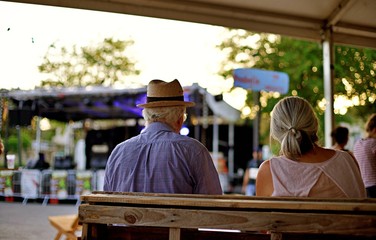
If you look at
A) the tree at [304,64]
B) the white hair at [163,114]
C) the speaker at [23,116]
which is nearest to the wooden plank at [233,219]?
the white hair at [163,114]

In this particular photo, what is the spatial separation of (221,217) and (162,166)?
0.79 meters

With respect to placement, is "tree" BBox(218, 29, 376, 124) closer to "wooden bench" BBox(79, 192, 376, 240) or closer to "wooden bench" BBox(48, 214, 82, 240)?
"wooden bench" BBox(48, 214, 82, 240)

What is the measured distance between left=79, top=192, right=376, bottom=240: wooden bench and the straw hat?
896 millimetres

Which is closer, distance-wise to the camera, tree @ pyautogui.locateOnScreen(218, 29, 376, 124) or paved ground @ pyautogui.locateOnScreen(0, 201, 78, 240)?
paved ground @ pyautogui.locateOnScreen(0, 201, 78, 240)

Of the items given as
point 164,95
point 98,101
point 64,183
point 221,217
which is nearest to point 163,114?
point 164,95

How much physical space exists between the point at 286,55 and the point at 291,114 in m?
10.1

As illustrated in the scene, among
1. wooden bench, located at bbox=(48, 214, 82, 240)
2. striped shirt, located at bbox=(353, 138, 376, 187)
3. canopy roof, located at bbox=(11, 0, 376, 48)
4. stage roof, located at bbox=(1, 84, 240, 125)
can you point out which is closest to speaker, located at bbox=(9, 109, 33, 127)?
stage roof, located at bbox=(1, 84, 240, 125)

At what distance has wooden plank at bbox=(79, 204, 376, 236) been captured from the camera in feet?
5.44

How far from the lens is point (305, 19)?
5.25m

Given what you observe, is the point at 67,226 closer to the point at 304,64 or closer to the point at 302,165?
the point at 302,165

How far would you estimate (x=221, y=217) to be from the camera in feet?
5.85

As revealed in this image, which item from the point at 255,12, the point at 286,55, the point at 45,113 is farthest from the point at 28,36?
the point at 45,113

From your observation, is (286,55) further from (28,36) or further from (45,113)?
(28,36)

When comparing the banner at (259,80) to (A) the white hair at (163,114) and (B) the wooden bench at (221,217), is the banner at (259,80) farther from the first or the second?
(B) the wooden bench at (221,217)
